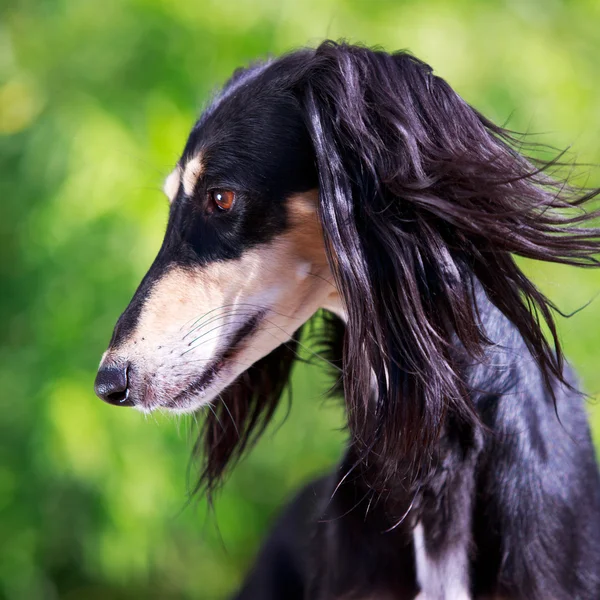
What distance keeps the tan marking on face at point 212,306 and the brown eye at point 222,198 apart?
105 millimetres

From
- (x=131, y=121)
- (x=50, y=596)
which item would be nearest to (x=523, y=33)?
(x=131, y=121)

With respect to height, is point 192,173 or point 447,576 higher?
point 192,173

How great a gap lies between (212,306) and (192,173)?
0.29m

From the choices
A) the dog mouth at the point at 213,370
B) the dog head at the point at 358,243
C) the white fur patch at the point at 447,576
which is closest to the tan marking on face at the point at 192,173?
the dog head at the point at 358,243

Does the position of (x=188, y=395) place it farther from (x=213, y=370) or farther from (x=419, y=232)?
(x=419, y=232)

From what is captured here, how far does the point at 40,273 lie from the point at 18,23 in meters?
1.08

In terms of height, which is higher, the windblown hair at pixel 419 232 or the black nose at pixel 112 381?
the windblown hair at pixel 419 232

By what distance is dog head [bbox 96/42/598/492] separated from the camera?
1.58 m

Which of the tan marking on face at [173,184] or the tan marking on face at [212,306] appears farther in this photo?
the tan marking on face at [173,184]

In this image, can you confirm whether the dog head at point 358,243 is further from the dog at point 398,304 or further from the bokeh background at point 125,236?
the bokeh background at point 125,236

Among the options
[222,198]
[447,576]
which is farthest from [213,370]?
[447,576]

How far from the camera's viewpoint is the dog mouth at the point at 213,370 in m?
1.75

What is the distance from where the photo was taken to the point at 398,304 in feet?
5.31

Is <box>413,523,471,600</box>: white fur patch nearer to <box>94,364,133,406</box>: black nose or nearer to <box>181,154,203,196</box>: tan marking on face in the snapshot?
<box>94,364,133,406</box>: black nose
